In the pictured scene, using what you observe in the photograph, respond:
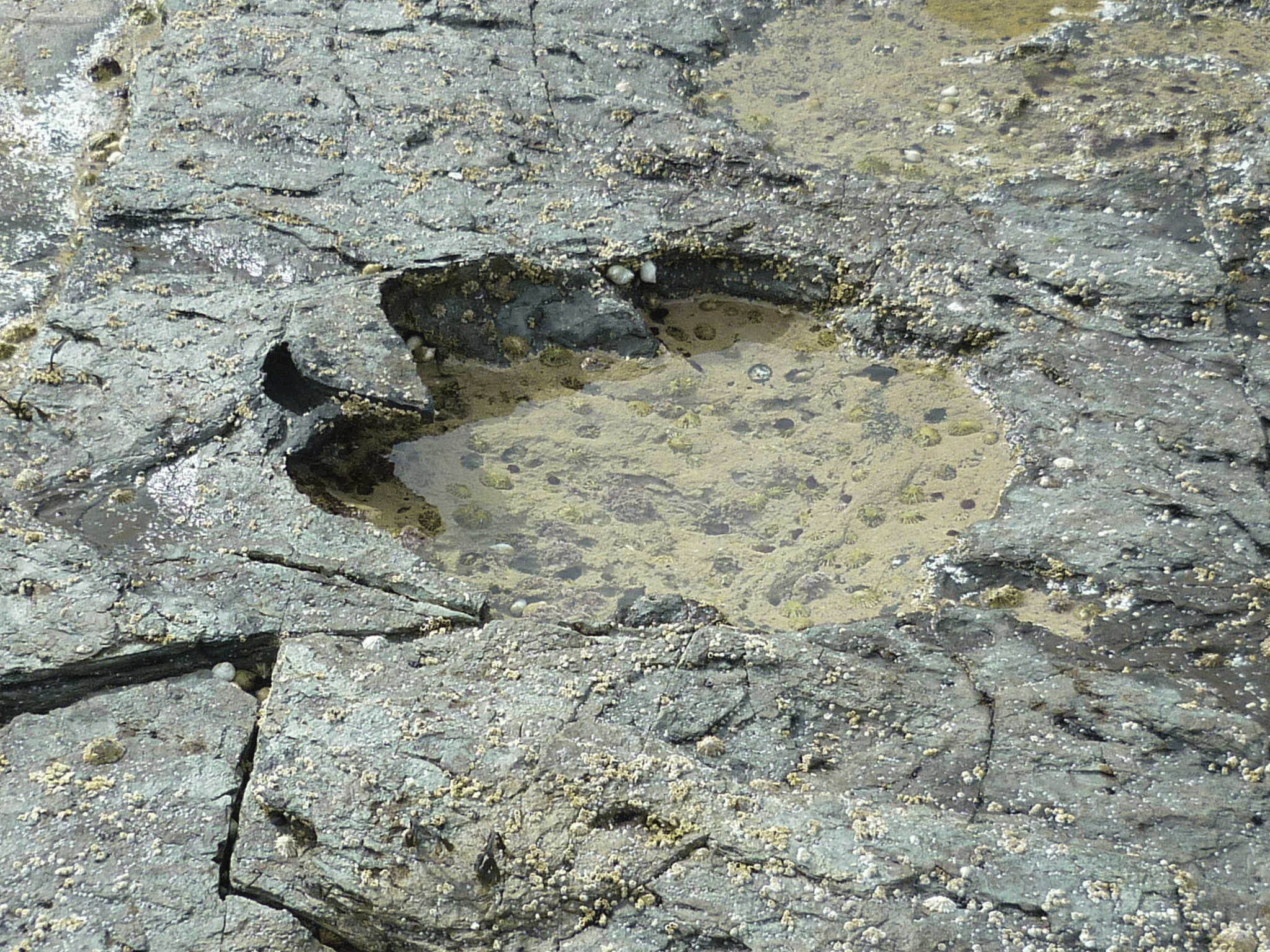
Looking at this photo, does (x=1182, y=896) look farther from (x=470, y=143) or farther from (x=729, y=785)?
(x=470, y=143)

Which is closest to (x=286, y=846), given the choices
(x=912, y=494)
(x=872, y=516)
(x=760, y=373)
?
(x=872, y=516)

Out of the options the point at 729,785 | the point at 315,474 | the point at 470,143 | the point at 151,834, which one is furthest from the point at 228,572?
the point at 470,143

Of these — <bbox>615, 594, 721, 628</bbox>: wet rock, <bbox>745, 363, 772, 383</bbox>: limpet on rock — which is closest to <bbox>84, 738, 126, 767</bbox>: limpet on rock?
<bbox>615, 594, 721, 628</bbox>: wet rock

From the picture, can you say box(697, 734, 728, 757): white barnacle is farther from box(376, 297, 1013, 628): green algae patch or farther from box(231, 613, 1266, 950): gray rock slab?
box(376, 297, 1013, 628): green algae patch

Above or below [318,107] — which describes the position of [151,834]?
below

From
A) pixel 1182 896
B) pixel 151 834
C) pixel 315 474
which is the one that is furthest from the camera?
pixel 315 474

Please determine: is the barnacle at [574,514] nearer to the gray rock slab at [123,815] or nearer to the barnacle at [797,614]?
the barnacle at [797,614]

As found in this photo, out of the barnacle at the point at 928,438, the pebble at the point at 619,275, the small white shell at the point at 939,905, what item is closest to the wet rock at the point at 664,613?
the small white shell at the point at 939,905

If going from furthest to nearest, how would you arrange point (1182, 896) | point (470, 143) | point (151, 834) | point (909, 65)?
point (909, 65) → point (470, 143) → point (151, 834) → point (1182, 896)
